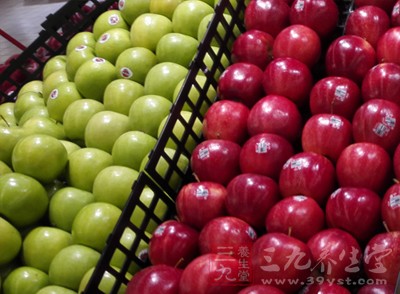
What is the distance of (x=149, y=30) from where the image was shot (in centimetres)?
206

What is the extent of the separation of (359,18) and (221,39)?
1.42ft

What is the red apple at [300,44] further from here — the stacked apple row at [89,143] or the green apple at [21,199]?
the green apple at [21,199]

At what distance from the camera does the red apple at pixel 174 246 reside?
4.15 ft

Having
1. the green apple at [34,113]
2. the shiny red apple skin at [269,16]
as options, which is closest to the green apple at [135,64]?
the green apple at [34,113]

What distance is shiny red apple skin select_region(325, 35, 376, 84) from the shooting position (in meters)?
1.45

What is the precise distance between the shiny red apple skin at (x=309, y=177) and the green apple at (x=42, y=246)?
704 millimetres

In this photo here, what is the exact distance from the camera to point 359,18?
1.54 m

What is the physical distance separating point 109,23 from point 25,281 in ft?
3.94

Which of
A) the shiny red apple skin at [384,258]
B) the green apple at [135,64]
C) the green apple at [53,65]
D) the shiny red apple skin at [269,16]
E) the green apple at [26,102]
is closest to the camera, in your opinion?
the shiny red apple skin at [384,258]

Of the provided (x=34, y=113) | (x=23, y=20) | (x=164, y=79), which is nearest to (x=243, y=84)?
(x=164, y=79)

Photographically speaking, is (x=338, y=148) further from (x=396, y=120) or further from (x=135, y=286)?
(x=135, y=286)

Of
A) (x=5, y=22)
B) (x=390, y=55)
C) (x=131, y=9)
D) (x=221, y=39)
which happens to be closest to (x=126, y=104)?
(x=221, y=39)

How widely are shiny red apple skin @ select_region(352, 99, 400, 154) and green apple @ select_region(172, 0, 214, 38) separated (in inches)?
35.2

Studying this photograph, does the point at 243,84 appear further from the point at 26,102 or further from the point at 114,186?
the point at 26,102
